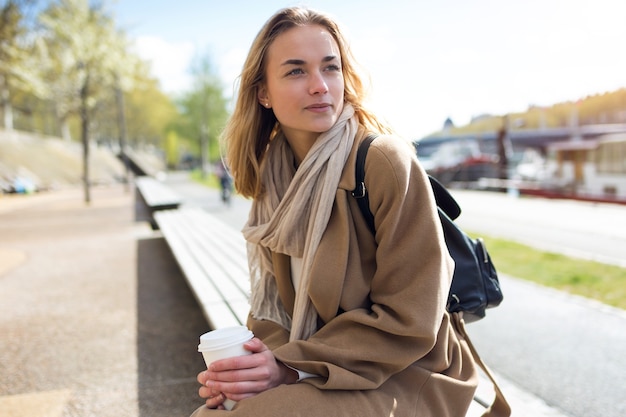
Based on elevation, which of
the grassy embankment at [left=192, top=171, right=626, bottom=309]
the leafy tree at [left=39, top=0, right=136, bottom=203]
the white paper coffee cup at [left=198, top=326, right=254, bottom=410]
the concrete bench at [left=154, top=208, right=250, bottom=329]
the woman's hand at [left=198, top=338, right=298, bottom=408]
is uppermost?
the leafy tree at [left=39, top=0, right=136, bottom=203]

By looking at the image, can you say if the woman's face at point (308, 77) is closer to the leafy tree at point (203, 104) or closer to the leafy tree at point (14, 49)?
the leafy tree at point (14, 49)

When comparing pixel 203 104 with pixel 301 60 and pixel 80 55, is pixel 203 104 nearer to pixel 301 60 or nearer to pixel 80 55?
pixel 80 55

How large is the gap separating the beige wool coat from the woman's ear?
0.54 m

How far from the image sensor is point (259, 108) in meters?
2.20

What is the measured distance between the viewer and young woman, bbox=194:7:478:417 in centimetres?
155

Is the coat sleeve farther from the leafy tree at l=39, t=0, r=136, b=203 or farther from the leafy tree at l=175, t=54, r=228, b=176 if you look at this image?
the leafy tree at l=175, t=54, r=228, b=176

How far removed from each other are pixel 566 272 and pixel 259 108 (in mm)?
5183

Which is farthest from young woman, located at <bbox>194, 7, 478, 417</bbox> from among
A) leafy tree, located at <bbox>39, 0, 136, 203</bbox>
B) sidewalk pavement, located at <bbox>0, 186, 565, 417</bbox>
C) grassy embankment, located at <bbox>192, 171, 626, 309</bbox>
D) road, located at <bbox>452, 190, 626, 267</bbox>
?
leafy tree, located at <bbox>39, 0, 136, 203</bbox>

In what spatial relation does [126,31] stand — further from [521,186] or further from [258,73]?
[258,73]

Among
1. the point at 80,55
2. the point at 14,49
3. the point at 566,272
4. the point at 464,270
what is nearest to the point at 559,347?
the point at 566,272

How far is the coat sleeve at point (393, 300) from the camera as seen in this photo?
1.55 metres

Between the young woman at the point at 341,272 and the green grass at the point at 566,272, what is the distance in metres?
4.07

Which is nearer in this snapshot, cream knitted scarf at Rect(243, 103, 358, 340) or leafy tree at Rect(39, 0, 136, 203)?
cream knitted scarf at Rect(243, 103, 358, 340)

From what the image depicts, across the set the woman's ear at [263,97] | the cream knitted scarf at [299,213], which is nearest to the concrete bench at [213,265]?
the cream knitted scarf at [299,213]
